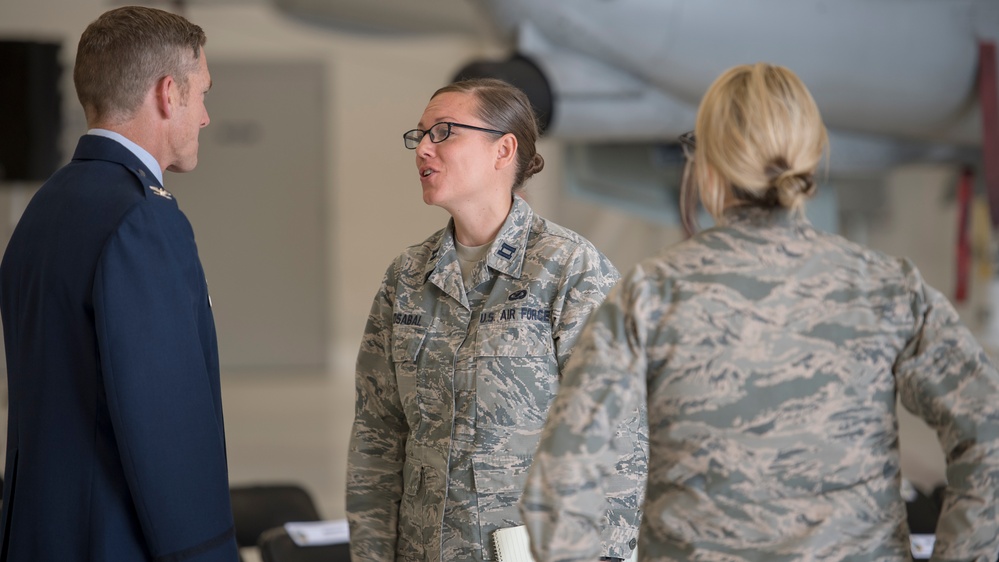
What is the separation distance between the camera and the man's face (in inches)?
54.4

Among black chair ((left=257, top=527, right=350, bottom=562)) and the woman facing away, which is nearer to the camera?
the woman facing away

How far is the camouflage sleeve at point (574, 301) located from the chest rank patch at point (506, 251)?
8 cm

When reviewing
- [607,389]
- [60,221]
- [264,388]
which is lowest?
[264,388]

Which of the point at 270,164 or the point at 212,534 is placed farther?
the point at 270,164

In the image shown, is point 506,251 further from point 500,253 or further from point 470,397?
point 470,397

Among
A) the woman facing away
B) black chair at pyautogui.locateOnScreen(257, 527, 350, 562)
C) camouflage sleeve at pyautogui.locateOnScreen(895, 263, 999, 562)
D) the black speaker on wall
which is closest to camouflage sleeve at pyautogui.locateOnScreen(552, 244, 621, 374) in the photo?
the woman facing away

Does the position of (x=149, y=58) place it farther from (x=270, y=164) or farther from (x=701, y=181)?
(x=270, y=164)

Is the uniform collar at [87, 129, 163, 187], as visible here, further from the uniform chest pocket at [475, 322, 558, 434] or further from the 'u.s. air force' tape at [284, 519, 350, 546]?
the 'u.s. air force' tape at [284, 519, 350, 546]

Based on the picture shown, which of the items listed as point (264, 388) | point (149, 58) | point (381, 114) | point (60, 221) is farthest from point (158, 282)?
point (381, 114)

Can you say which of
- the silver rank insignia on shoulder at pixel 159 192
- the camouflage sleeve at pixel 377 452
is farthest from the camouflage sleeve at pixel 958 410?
the silver rank insignia on shoulder at pixel 159 192

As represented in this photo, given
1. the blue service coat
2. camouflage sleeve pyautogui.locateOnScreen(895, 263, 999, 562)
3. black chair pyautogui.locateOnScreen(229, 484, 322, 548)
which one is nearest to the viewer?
camouflage sleeve pyautogui.locateOnScreen(895, 263, 999, 562)

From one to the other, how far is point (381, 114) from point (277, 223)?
1.21 meters

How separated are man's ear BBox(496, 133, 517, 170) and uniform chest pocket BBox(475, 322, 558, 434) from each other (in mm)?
240

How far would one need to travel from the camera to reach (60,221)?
1296 millimetres
